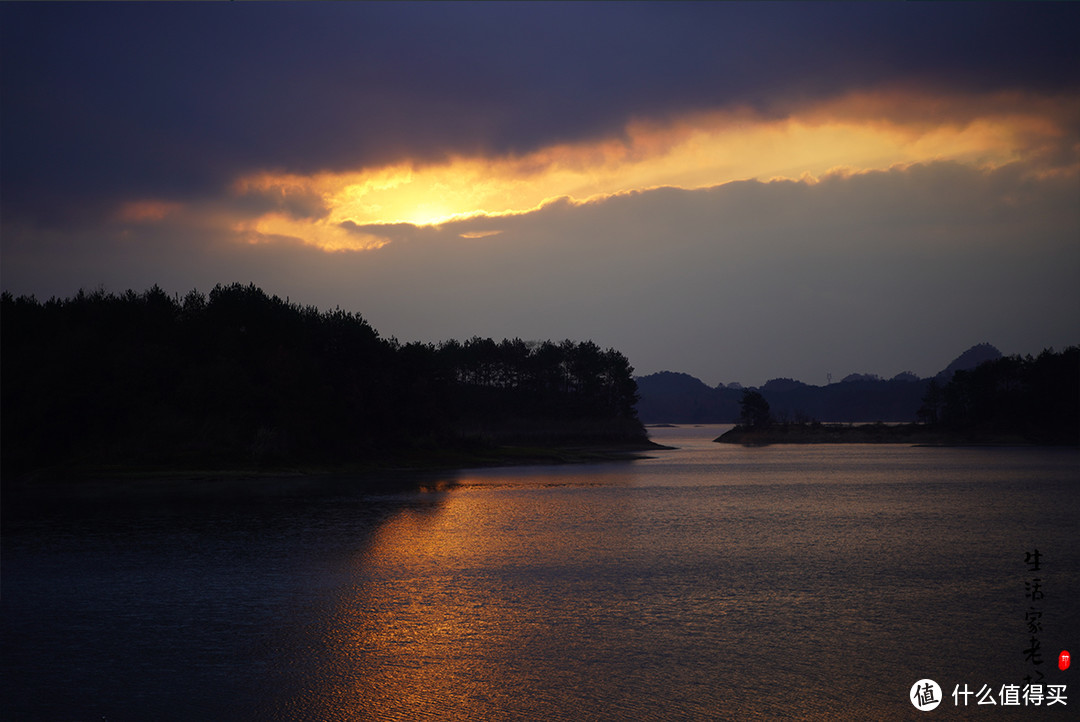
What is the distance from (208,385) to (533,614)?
62653mm

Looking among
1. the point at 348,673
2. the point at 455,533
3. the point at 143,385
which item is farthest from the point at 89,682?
the point at 143,385

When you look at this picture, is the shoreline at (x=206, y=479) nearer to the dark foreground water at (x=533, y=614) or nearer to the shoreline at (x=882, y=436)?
the dark foreground water at (x=533, y=614)

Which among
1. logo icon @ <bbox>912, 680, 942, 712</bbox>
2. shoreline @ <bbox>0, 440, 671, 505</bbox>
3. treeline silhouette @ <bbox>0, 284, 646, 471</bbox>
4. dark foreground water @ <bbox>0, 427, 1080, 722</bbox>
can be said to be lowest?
shoreline @ <bbox>0, 440, 671, 505</bbox>

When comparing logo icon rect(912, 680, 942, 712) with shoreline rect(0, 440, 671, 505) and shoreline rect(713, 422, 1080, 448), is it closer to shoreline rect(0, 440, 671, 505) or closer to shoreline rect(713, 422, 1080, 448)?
shoreline rect(0, 440, 671, 505)

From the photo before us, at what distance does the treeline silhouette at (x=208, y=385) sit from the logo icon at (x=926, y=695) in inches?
2536

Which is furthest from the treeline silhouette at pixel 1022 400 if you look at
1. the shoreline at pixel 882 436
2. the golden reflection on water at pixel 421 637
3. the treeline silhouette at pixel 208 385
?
the golden reflection on water at pixel 421 637

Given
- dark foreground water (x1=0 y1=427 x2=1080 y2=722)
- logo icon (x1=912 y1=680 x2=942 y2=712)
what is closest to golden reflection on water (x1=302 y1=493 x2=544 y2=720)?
dark foreground water (x1=0 y1=427 x2=1080 y2=722)

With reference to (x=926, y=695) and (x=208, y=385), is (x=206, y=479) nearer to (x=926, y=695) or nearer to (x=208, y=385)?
(x=208, y=385)

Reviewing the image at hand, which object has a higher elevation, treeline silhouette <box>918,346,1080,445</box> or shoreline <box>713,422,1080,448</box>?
treeline silhouette <box>918,346,1080,445</box>

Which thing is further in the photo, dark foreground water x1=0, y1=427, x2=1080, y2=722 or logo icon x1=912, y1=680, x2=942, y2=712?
dark foreground water x1=0, y1=427, x2=1080, y2=722

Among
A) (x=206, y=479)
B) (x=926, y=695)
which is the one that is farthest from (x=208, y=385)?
(x=926, y=695)

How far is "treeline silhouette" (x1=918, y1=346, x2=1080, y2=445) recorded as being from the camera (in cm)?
13288

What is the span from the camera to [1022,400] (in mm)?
138875

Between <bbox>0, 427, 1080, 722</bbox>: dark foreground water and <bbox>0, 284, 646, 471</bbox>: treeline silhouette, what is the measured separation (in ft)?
115
